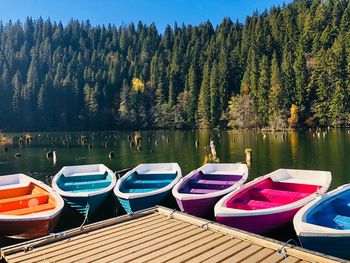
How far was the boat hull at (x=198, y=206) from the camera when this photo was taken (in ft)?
51.1

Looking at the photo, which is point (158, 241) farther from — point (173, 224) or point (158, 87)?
point (158, 87)

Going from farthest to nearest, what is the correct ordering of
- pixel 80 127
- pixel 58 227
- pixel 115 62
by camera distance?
pixel 115 62
pixel 80 127
pixel 58 227

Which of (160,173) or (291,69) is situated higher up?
(291,69)

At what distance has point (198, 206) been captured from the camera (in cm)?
1570

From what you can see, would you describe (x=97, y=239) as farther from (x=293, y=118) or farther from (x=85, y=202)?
(x=293, y=118)

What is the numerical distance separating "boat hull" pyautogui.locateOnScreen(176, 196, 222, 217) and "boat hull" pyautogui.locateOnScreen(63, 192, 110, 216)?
4258 mm

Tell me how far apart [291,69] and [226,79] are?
2474cm

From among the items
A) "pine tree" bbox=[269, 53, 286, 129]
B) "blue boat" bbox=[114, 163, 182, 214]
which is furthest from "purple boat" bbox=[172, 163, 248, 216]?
"pine tree" bbox=[269, 53, 286, 129]

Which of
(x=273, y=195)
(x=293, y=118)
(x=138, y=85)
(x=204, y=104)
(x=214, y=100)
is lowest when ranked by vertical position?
(x=273, y=195)

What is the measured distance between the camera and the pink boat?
13.1m

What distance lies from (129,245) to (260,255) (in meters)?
3.48

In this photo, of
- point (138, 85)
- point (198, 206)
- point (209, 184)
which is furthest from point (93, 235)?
point (138, 85)

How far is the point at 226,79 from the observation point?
414 ft

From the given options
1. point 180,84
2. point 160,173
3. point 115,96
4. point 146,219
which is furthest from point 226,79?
point 146,219
